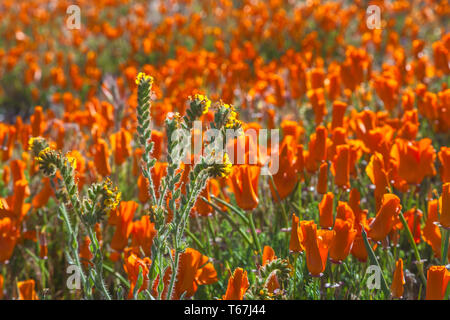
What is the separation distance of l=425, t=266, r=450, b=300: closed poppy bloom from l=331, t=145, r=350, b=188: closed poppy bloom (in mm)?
667

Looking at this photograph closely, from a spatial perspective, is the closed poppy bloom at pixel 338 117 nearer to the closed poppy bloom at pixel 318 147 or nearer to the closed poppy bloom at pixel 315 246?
the closed poppy bloom at pixel 318 147

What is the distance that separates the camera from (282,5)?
847cm

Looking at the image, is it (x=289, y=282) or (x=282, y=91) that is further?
(x=282, y=91)

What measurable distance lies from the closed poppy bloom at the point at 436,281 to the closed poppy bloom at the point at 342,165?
0.67m

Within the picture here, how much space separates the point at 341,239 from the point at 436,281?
0.29 m

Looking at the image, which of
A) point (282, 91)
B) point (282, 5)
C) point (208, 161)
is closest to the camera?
point (208, 161)

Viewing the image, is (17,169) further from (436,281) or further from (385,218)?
(436,281)

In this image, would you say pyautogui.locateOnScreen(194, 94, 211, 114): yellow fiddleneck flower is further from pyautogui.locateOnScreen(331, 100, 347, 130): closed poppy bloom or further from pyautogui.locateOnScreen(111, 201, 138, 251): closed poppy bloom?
pyautogui.locateOnScreen(331, 100, 347, 130): closed poppy bloom

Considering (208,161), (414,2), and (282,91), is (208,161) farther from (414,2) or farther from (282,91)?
(414,2)

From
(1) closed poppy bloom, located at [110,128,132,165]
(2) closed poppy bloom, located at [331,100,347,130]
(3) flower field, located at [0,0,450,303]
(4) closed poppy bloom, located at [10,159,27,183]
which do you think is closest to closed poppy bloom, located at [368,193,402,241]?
(3) flower field, located at [0,0,450,303]

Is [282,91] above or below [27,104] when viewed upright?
below

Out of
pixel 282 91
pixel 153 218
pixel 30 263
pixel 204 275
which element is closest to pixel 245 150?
pixel 204 275

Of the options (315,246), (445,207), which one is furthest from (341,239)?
(445,207)
